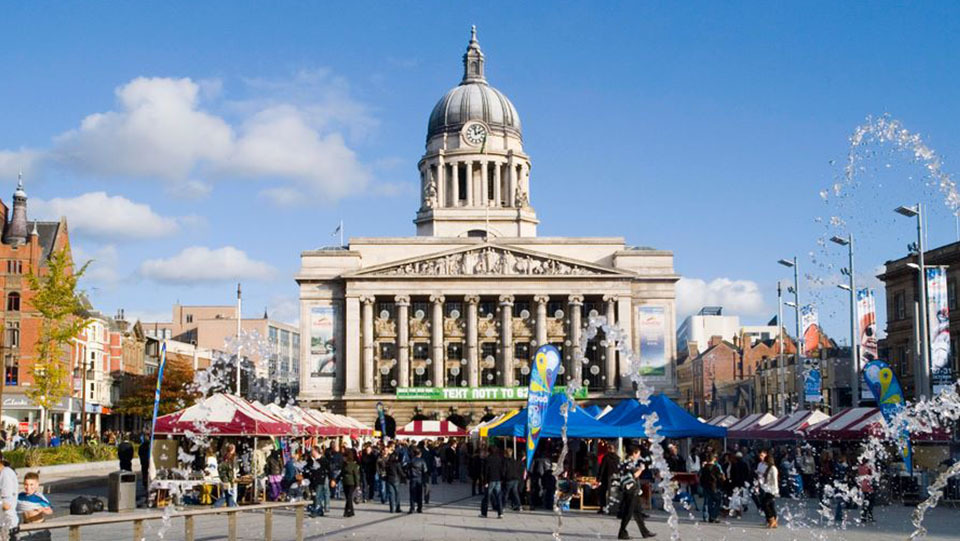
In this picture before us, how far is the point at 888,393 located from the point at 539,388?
37.4 ft

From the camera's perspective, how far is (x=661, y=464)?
2575 centimetres

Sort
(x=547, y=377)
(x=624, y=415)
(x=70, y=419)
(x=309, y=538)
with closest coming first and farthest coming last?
(x=309, y=538) < (x=547, y=377) < (x=624, y=415) < (x=70, y=419)

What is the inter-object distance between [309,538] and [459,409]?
66684mm

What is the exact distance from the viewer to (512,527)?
28062 mm

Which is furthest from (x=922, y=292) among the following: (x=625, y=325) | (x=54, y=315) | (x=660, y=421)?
(x=625, y=325)

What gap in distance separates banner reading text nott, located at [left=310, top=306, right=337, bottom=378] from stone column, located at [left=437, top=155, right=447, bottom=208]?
23.5m

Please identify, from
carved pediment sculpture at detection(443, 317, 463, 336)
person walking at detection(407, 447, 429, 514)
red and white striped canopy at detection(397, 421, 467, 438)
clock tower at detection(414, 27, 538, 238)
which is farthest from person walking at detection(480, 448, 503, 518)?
clock tower at detection(414, 27, 538, 238)

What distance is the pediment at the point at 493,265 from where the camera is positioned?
92938 mm

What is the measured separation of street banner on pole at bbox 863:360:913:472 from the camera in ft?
113

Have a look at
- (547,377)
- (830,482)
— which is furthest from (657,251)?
(547,377)

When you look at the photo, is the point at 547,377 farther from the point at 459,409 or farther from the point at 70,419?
the point at 70,419

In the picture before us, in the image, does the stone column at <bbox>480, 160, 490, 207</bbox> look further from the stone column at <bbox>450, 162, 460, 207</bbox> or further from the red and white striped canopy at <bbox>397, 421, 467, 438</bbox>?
the red and white striped canopy at <bbox>397, 421, 467, 438</bbox>

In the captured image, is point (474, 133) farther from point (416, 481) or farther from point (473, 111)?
point (416, 481)

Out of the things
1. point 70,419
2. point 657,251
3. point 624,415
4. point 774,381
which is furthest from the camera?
point 774,381
